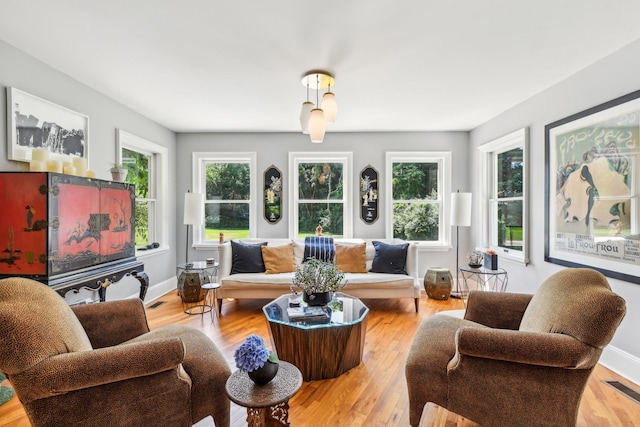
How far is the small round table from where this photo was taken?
1.26 m

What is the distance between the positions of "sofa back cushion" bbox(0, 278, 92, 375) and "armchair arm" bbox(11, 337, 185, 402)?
0.16 feet

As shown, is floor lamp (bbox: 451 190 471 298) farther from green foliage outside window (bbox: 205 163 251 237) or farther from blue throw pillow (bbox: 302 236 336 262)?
green foliage outside window (bbox: 205 163 251 237)

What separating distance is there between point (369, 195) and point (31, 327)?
3986 mm

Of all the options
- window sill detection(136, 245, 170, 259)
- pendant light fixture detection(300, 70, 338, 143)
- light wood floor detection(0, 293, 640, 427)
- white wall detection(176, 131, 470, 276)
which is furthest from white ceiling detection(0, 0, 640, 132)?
light wood floor detection(0, 293, 640, 427)

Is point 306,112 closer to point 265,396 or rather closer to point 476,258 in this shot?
point 265,396

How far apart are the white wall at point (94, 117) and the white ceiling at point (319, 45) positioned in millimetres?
118

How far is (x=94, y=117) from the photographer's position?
3.11 metres

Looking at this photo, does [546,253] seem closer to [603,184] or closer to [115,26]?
[603,184]

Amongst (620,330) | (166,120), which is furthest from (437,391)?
(166,120)

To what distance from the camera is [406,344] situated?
2.74 meters

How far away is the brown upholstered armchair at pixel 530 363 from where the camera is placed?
4.36 ft

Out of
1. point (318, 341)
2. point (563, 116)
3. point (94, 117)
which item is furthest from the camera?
point (94, 117)

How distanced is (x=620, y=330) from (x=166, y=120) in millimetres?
5097

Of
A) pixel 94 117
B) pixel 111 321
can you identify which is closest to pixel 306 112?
pixel 111 321
